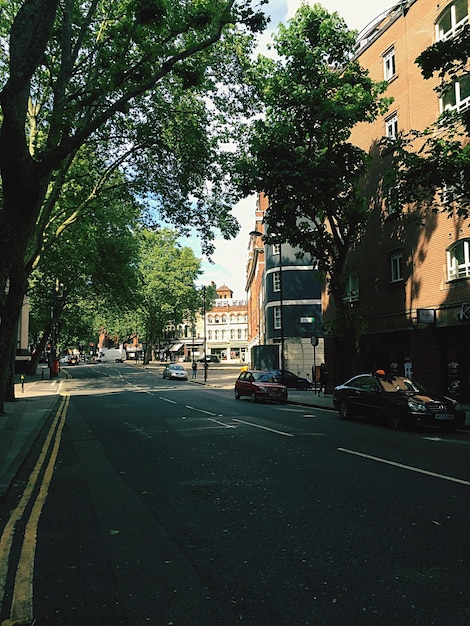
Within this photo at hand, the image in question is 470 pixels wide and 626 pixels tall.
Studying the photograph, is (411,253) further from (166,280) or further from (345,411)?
(166,280)

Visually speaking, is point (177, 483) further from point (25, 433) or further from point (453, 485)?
point (25, 433)

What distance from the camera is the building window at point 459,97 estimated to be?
18.4 meters

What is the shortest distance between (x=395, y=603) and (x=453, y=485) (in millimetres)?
3958

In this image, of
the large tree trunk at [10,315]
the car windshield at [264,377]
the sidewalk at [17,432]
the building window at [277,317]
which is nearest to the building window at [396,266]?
the car windshield at [264,377]

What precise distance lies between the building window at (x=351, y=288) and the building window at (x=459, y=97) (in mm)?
9302

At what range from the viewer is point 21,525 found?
548 cm

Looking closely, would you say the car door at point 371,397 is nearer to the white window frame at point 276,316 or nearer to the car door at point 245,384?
the car door at point 245,384

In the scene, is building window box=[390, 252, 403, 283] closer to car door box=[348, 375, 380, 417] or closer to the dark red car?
the dark red car

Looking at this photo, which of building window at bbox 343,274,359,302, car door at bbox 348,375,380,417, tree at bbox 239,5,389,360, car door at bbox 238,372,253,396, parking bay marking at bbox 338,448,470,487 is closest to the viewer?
parking bay marking at bbox 338,448,470,487

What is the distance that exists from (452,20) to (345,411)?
617 inches

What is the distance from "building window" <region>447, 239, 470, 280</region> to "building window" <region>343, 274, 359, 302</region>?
7104mm

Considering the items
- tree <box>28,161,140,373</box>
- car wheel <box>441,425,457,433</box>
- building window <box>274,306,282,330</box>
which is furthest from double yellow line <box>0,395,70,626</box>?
building window <box>274,306,282,330</box>

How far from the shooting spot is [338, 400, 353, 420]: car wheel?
16.2 m

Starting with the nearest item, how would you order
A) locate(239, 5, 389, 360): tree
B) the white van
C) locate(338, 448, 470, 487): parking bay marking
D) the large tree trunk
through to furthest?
locate(338, 448, 470, 487): parking bay marking → the large tree trunk → locate(239, 5, 389, 360): tree → the white van
